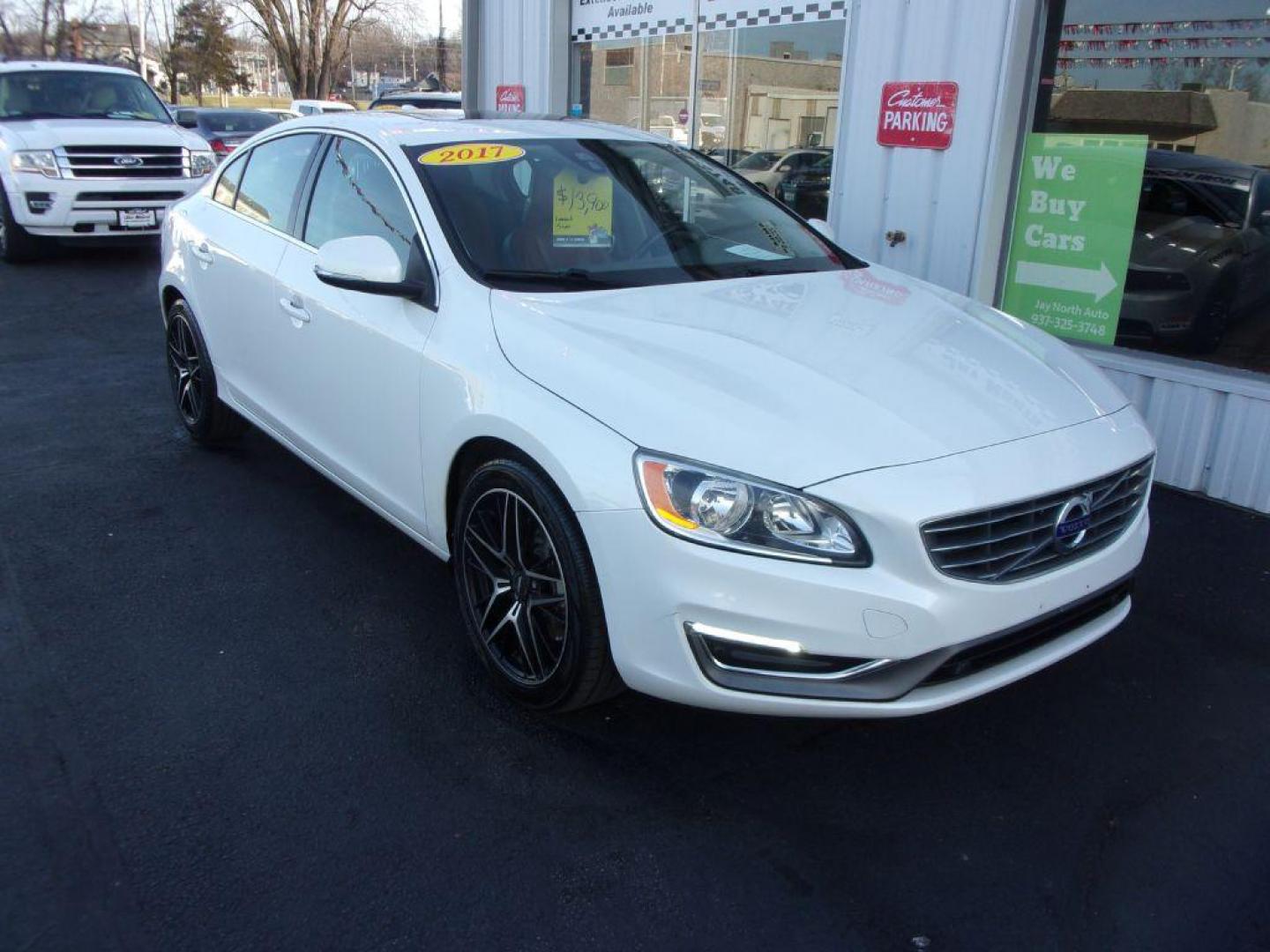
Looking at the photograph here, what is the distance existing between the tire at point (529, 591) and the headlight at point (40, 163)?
9.08 m

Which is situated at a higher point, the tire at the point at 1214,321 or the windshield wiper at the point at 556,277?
the windshield wiper at the point at 556,277

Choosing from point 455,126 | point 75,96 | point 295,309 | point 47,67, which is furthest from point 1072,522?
point 47,67

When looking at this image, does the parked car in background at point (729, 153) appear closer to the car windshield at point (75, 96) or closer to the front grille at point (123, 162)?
the front grille at point (123, 162)

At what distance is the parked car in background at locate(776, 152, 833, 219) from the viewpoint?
6969mm

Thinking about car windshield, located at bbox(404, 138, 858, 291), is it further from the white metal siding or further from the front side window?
the white metal siding

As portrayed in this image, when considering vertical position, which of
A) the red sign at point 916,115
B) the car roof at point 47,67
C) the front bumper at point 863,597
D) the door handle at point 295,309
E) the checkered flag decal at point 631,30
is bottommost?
the front bumper at point 863,597

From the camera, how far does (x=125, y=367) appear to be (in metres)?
7.14

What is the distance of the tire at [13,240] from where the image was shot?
422 inches

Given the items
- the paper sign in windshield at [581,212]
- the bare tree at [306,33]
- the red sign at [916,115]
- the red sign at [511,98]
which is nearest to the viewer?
the paper sign in windshield at [581,212]

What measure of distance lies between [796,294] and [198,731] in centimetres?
227

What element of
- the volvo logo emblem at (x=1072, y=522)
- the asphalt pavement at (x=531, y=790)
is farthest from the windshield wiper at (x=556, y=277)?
the volvo logo emblem at (x=1072, y=522)

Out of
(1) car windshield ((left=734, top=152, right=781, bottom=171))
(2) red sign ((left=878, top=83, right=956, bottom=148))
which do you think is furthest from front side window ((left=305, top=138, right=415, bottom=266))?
(1) car windshield ((left=734, top=152, right=781, bottom=171))

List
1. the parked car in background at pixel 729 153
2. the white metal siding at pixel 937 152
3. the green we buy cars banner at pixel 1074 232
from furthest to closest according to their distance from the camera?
the parked car in background at pixel 729 153 → the white metal siding at pixel 937 152 → the green we buy cars banner at pixel 1074 232

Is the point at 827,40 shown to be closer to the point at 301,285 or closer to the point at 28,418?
the point at 301,285
